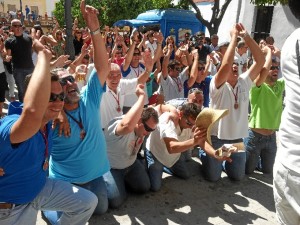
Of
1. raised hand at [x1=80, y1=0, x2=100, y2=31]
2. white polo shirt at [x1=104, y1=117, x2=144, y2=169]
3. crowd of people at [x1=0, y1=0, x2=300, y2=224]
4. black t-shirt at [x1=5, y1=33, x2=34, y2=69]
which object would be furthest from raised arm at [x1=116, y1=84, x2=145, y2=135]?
black t-shirt at [x1=5, y1=33, x2=34, y2=69]

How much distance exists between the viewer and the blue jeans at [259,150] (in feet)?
14.7

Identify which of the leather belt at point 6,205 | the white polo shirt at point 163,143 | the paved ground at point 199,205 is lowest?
the paved ground at point 199,205

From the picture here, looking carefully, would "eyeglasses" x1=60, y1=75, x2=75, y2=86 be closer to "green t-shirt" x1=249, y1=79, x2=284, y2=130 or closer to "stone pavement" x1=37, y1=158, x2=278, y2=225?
"stone pavement" x1=37, y1=158, x2=278, y2=225

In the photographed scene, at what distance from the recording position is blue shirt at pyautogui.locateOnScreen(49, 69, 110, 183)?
2.98m

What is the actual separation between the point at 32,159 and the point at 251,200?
2799mm

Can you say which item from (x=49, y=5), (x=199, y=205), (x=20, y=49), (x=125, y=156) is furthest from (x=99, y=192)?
(x=49, y=5)

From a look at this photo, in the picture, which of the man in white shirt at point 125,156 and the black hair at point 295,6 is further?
the man in white shirt at point 125,156

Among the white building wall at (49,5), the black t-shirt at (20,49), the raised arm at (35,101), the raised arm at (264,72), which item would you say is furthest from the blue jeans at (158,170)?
the white building wall at (49,5)

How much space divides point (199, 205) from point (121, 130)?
130cm

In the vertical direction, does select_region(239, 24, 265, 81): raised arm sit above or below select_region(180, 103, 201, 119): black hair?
above

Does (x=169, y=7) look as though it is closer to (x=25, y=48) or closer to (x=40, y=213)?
(x=25, y=48)

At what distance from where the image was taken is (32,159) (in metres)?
2.20

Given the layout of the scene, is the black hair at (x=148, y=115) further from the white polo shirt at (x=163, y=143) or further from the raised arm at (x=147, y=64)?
the raised arm at (x=147, y=64)

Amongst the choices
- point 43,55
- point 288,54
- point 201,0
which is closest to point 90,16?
point 43,55
